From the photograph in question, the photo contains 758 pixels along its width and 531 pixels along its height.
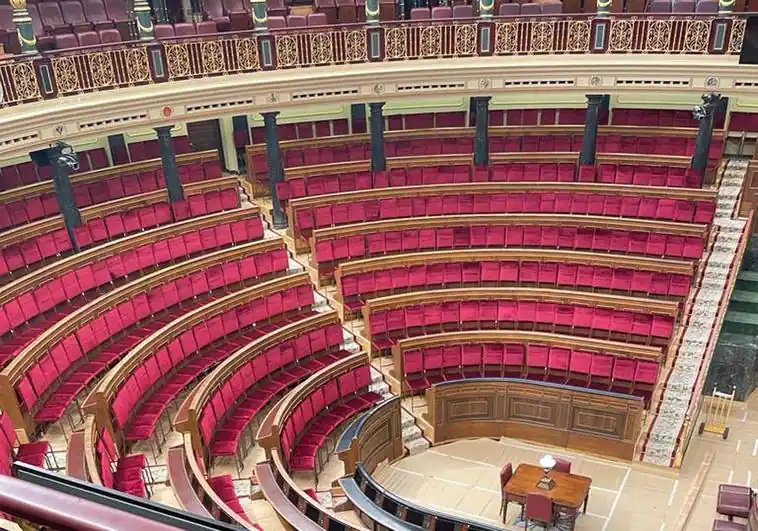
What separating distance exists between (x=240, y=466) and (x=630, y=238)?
14.9 feet

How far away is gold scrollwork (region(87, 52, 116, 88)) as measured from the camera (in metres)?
6.68

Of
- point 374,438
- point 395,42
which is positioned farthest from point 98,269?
point 395,42

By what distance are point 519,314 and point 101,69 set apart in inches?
191

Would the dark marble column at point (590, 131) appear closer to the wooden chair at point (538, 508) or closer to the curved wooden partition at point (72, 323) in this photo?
the curved wooden partition at point (72, 323)

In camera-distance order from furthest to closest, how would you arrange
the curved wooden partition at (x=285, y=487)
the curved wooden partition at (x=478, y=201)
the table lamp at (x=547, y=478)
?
1. the curved wooden partition at (x=478, y=201)
2. the table lamp at (x=547, y=478)
3. the curved wooden partition at (x=285, y=487)

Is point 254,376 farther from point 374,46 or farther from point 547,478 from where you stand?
point 374,46

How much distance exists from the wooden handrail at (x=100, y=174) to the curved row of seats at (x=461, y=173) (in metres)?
1.33

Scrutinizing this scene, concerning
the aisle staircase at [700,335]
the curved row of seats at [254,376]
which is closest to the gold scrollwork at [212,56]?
the curved row of seats at [254,376]

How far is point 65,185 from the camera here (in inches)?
267

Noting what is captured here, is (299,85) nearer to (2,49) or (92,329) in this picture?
(2,49)

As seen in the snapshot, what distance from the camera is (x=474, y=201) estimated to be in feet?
25.1

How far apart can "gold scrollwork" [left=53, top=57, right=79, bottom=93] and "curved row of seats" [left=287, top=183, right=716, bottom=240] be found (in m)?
2.48

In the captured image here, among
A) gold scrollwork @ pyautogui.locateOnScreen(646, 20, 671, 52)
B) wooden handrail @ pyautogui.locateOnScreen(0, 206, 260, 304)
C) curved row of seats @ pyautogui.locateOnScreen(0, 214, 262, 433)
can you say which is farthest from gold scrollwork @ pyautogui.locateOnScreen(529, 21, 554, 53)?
curved row of seats @ pyautogui.locateOnScreen(0, 214, 262, 433)

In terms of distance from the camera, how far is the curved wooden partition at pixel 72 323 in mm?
4625
